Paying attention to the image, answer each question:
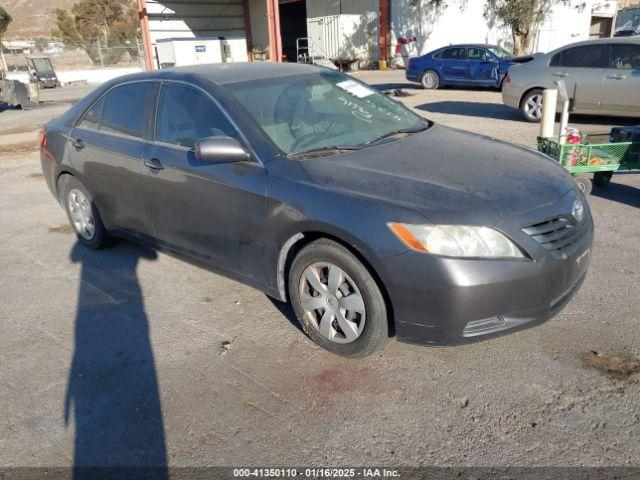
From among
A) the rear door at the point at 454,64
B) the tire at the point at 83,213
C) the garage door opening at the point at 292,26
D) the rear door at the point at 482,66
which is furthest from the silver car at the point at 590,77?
the garage door opening at the point at 292,26

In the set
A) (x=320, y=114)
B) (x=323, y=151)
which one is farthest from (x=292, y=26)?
(x=323, y=151)

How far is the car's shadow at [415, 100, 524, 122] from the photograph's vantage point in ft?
40.2

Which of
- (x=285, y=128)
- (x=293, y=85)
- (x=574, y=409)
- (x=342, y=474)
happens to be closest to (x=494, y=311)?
(x=574, y=409)

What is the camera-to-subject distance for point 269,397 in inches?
118

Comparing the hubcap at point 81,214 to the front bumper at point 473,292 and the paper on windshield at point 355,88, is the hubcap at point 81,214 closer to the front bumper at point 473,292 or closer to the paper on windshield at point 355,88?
the paper on windshield at point 355,88

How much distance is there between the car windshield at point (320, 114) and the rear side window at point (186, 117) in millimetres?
198

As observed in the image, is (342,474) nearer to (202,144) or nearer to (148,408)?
(148,408)

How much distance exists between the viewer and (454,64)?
17.8 m

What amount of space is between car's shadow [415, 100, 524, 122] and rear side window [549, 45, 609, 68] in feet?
4.43

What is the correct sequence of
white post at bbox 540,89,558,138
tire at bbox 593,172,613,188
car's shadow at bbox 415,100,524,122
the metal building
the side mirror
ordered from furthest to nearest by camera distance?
the metal building → car's shadow at bbox 415,100,524,122 → tire at bbox 593,172,613,188 → white post at bbox 540,89,558,138 → the side mirror

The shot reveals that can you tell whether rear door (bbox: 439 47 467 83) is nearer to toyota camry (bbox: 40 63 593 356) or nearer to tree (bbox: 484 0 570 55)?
tree (bbox: 484 0 570 55)

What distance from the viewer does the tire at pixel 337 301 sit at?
3016 mm

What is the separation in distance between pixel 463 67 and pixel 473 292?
1633 cm

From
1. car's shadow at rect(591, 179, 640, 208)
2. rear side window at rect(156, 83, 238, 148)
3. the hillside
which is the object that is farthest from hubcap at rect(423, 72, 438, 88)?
the hillside
